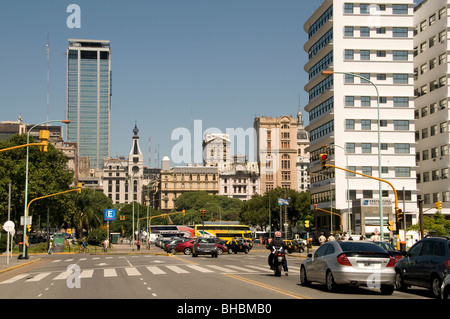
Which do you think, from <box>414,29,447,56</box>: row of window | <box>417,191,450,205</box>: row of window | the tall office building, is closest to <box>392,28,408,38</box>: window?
the tall office building

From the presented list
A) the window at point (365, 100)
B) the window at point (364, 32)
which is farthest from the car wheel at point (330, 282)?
the window at point (364, 32)

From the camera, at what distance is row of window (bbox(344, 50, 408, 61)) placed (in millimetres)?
74294

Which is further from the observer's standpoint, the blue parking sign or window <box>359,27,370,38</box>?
window <box>359,27,370,38</box>

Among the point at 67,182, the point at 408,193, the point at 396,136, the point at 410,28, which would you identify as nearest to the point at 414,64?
the point at 410,28

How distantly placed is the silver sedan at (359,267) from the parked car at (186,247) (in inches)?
1425

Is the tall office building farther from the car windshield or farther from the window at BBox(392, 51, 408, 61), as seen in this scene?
the car windshield

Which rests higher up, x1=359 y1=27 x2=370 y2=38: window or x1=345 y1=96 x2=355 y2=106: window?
x1=359 y1=27 x2=370 y2=38: window

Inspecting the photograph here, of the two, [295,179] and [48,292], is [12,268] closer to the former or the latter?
[48,292]

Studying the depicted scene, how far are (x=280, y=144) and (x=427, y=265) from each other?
177035mm

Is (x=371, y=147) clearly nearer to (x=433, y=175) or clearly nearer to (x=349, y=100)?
(x=349, y=100)

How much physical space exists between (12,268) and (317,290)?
2067cm

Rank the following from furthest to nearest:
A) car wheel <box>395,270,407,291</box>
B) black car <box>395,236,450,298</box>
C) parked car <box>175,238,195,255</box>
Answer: parked car <box>175,238,195,255</box> < car wheel <box>395,270,407,291</box> < black car <box>395,236,450,298</box>

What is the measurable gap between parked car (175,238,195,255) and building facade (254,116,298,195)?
133 m

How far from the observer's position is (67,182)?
77000 mm
